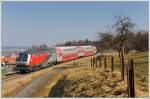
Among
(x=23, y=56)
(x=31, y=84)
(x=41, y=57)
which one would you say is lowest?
(x=31, y=84)

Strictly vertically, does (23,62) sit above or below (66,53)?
below

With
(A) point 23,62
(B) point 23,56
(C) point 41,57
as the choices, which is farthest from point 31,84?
(C) point 41,57

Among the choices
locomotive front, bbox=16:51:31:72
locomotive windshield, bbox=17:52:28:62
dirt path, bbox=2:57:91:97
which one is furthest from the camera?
locomotive windshield, bbox=17:52:28:62

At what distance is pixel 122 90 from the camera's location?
995cm

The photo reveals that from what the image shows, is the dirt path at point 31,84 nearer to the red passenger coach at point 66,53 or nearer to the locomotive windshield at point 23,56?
the locomotive windshield at point 23,56

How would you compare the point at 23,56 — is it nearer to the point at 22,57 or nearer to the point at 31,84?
the point at 22,57

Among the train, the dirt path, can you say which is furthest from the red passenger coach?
the dirt path

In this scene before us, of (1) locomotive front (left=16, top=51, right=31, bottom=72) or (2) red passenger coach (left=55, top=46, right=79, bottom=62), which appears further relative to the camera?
(2) red passenger coach (left=55, top=46, right=79, bottom=62)

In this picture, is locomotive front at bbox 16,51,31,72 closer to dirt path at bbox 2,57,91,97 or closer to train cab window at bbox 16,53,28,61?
train cab window at bbox 16,53,28,61

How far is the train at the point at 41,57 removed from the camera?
939 inches

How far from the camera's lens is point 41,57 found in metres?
25.7

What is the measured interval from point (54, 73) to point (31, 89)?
6.05 meters

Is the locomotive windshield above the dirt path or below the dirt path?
above

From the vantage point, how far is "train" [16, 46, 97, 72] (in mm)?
23844
